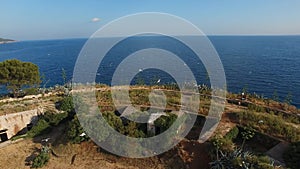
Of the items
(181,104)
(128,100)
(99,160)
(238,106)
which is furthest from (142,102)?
(238,106)

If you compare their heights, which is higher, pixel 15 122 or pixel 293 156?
pixel 293 156

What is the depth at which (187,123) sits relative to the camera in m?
15.0

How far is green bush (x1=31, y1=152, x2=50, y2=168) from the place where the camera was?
46.8 ft

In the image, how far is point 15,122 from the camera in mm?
19281

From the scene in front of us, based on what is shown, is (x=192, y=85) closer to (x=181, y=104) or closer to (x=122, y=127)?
(x=181, y=104)

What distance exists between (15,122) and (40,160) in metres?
6.69

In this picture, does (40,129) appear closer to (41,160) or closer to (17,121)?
(17,121)

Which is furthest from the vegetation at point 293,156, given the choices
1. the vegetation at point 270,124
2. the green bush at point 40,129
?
the green bush at point 40,129

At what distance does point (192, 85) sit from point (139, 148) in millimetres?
9236

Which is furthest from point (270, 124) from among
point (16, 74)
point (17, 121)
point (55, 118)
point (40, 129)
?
point (16, 74)

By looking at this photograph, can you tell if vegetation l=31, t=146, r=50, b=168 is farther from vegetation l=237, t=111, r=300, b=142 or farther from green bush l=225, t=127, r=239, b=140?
vegetation l=237, t=111, r=300, b=142

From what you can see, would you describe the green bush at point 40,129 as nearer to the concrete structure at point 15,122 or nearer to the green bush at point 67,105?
the green bush at point 67,105

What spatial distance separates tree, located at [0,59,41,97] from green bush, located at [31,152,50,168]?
40.5 ft

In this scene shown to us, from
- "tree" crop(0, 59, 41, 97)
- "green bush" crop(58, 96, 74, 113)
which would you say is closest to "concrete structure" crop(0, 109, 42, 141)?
"green bush" crop(58, 96, 74, 113)
